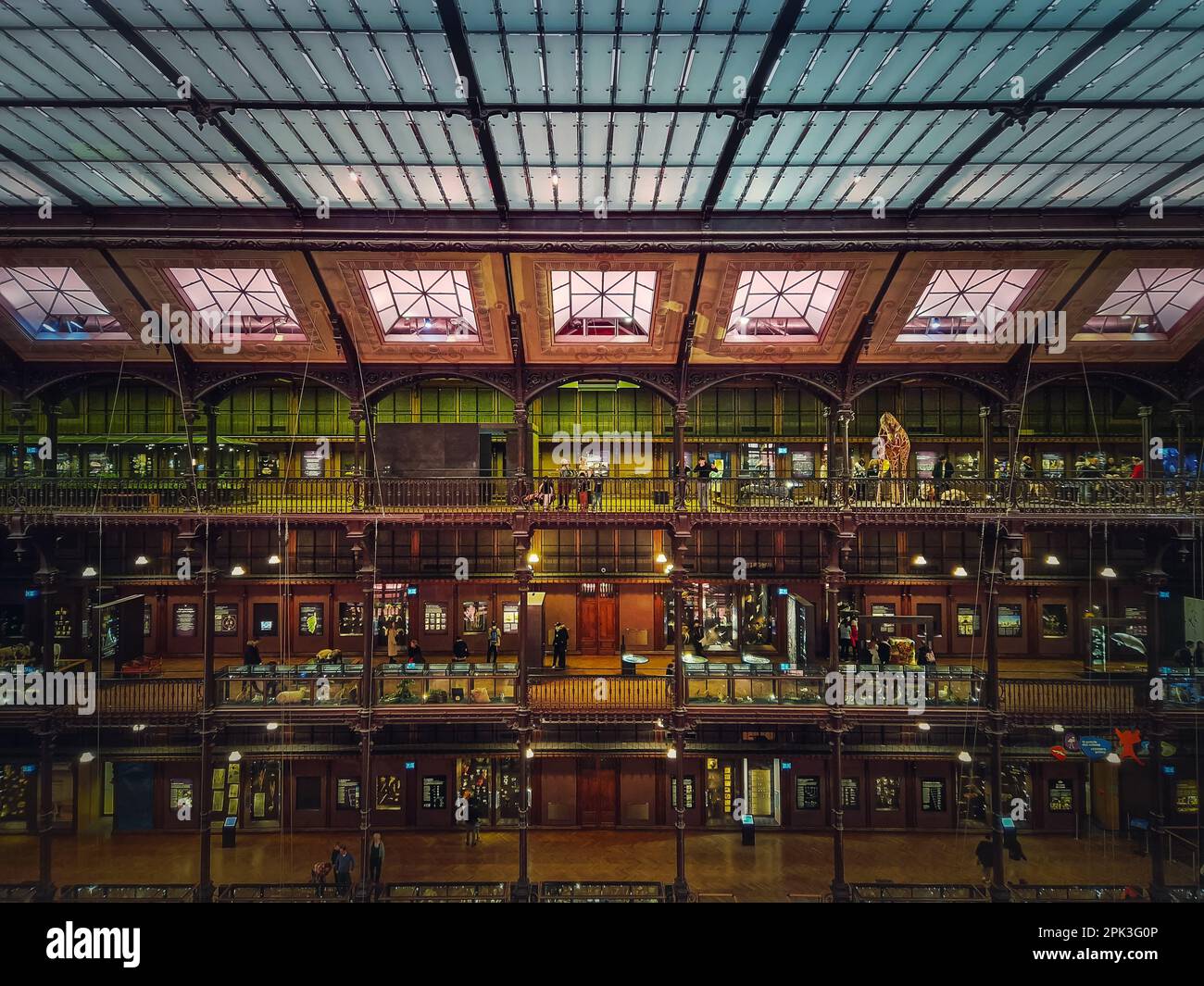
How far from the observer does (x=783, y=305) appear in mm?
15062

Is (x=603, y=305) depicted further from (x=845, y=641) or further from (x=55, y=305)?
(x=55, y=305)

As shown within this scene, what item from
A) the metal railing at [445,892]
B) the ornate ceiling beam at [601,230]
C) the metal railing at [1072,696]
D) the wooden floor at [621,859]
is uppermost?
the ornate ceiling beam at [601,230]

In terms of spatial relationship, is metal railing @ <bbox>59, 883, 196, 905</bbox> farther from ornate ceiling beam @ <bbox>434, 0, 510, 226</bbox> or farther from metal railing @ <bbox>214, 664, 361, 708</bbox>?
ornate ceiling beam @ <bbox>434, 0, 510, 226</bbox>

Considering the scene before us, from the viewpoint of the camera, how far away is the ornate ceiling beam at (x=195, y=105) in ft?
27.5

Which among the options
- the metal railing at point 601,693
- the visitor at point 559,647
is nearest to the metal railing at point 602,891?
the metal railing at point 601,693

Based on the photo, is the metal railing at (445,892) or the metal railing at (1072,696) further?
Answer: the metal railing at (1072,696)

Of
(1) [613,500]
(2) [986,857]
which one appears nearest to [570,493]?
(1) [613,500]

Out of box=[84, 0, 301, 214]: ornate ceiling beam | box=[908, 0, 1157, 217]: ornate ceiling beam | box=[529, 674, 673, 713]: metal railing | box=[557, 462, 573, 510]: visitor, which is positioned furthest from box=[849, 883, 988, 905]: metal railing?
box=[84, 0, 301, 214]: ornate ceiling beam

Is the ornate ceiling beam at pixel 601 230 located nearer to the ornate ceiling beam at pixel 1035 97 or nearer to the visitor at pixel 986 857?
the ornate ceiling beam at pixel 1035 97

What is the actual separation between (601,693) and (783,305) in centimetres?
1051

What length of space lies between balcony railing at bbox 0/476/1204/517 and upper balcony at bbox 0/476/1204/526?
0.03 meters

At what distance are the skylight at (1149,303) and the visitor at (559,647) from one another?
15.4 metres

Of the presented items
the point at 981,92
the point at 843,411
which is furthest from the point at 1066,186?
the point at 843,411
